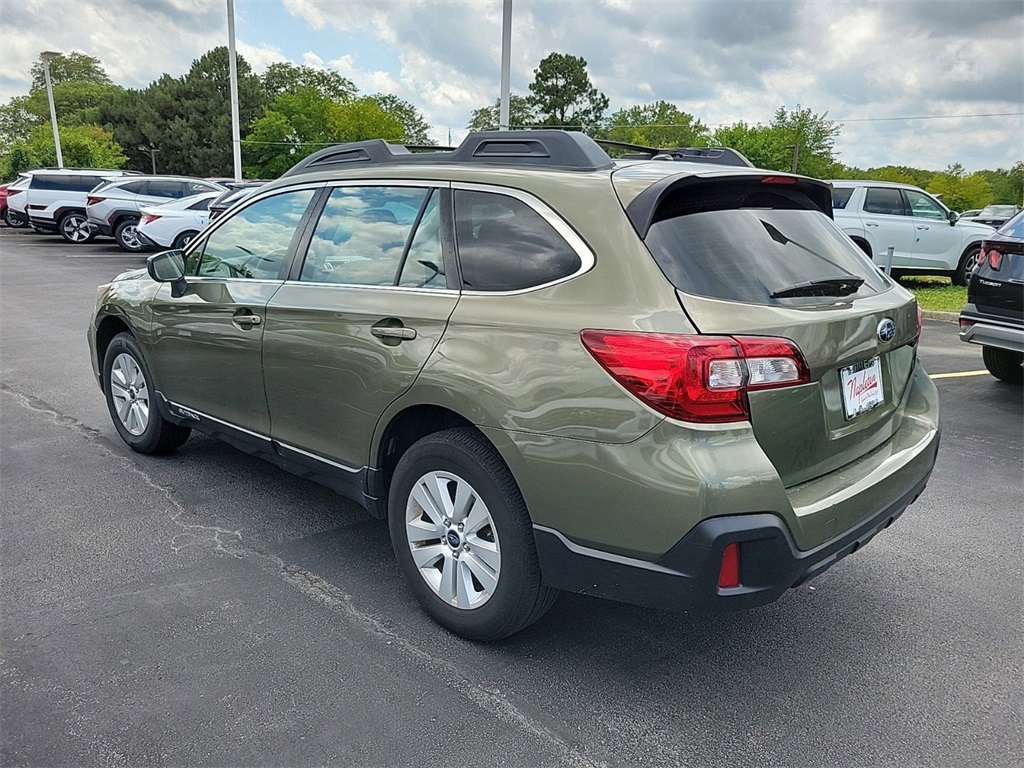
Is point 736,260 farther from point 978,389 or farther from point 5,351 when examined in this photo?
point 5,351

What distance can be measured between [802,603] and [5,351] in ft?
25.8

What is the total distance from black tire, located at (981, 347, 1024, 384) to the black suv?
0.82m

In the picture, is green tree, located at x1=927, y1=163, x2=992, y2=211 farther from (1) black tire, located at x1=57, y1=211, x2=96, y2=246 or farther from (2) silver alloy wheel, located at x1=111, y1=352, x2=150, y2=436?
(2) silver alloy wheel, located at x1=111, y1=352, x2=150, y2=436

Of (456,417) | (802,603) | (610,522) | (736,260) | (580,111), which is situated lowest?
(802,603)

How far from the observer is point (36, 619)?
3076 millimetres

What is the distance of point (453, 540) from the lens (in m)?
2.93

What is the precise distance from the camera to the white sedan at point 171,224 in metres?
16.9

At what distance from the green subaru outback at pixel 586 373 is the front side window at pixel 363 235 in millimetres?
12

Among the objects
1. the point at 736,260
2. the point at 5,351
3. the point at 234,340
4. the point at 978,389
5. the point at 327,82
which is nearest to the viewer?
the point at 736,260

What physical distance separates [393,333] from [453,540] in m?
0.80

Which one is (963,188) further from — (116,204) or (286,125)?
(116,204)

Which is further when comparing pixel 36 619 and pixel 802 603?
pixel 802 603

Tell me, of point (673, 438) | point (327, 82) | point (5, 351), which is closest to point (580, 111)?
point (327, 82)

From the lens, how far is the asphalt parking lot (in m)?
2.44
